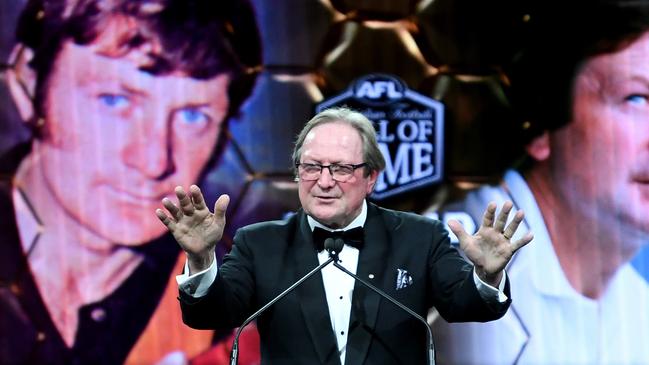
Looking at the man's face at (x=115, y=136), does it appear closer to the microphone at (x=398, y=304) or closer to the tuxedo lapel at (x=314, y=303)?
the tuxedo lapel at (x=314, y=303)

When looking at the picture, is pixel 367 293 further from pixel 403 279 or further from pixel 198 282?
pixel 198 282

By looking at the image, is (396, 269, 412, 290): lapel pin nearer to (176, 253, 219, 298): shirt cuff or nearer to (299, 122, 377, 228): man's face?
(299, 122, 377, 228): man's face

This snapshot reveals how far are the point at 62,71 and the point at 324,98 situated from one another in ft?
3.16

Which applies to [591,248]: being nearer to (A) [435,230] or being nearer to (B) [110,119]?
(A) [435,230]

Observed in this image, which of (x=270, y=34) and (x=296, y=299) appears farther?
(x=270, y=34)

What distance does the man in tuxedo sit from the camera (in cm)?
139

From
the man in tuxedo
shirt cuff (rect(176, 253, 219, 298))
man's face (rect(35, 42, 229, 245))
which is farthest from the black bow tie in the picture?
man's face (rect(35, 42, 229, 245))

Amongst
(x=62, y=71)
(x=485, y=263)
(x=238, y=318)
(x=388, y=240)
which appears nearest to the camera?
(x=485, y=263)

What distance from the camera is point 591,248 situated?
3.03 metres

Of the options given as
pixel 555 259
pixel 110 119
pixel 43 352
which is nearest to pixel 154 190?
pixel 110 119

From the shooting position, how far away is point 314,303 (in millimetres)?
1504

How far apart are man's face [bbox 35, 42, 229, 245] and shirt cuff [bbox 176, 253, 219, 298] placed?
5.21 ft

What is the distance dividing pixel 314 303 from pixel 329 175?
24 cm

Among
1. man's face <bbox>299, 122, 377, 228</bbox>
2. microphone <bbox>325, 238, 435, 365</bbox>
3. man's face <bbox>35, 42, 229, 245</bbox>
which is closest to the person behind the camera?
microphone <bbox>325, 238, 435, 365</bbox>
